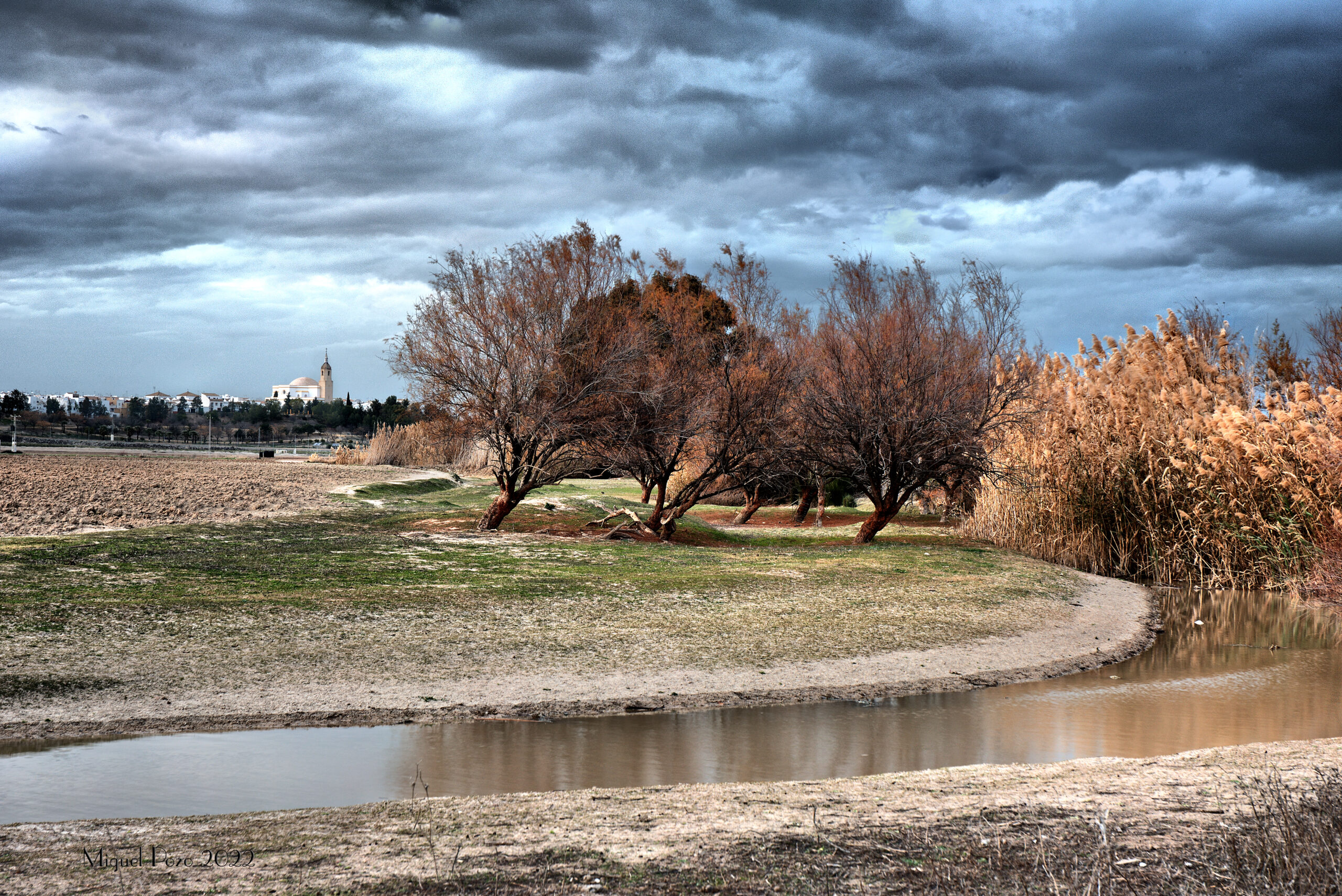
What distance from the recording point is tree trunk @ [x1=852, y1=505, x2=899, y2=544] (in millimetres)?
19750

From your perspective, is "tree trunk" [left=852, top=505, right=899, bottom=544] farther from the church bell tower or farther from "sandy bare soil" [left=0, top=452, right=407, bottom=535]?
the church bell tower

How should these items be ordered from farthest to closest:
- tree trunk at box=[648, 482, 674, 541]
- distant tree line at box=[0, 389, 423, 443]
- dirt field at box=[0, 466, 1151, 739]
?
distant tree line at box=[0, 389, 423, 443], tree trunk at box=[648, 482, 674, 541], dirt field at box=[0, 466, 1151, 739]

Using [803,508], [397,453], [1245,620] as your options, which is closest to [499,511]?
[803,508]

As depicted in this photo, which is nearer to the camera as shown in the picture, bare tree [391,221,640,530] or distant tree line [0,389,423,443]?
bare tree [391,221,640,530]

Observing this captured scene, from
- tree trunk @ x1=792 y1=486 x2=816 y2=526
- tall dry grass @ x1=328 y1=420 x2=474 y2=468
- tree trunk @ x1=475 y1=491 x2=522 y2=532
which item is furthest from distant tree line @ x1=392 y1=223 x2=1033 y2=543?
tall dry grass @ x1=328 y1=420 x2=474 y2=468

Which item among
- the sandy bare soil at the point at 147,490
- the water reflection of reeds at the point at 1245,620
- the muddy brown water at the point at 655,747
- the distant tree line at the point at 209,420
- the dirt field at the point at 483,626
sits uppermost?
the distant tree line at the point at 209,420

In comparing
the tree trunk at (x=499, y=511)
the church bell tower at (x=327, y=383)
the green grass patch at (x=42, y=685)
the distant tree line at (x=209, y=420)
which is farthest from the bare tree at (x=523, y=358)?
the church bell tower at (x=327, y=383)

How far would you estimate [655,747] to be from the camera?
7234 mm

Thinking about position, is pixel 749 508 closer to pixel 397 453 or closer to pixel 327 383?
pixel 397 453

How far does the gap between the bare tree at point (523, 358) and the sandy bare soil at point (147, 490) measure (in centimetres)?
680

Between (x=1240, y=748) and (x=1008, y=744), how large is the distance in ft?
5.15

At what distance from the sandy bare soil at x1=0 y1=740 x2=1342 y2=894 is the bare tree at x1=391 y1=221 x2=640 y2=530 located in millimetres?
12808

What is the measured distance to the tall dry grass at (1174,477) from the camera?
16125 millimetres

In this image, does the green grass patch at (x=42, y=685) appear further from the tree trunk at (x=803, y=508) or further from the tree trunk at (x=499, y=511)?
the tree trunk at (x=803, y=508)
